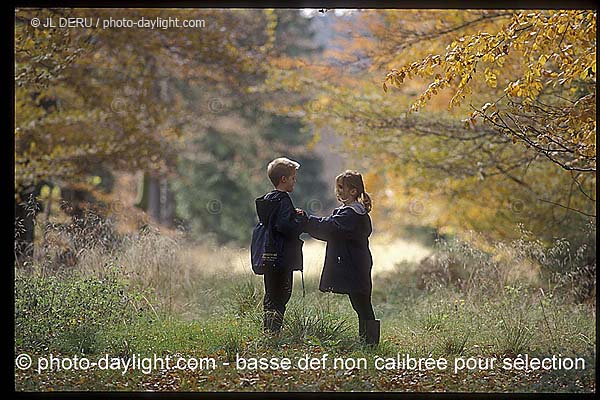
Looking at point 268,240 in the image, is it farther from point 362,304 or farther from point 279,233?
point 362,304

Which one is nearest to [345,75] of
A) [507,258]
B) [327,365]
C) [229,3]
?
[507,258]

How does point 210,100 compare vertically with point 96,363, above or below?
above

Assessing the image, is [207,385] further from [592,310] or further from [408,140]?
[408,140]

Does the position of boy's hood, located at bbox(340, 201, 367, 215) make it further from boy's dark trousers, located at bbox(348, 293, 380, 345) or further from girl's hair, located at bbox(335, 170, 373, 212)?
boy's dark trousers, located at bbox(348, 293, 380, 345)

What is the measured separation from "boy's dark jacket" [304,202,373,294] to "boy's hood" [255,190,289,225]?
0.26 metres

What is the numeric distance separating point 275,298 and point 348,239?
2.31 feet

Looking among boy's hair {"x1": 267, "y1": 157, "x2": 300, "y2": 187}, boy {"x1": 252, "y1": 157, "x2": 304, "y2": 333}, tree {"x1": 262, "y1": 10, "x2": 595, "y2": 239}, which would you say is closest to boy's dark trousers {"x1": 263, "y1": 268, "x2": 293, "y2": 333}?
boy {"x1": 252, "y1": 157, "x2": 304, "y2": 333}

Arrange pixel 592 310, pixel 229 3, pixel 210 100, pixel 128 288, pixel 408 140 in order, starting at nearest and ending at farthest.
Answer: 1. pixel 229 3
2. pixel 128 288
3. pixel 592 310
4. pixel 408 140
5. pixel 210 100

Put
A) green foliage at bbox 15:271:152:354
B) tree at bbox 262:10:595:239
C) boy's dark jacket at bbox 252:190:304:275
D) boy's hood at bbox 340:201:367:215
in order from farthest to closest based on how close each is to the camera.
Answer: tree at bbox 262:10:595:239
green foliage at bbox 15:271:152:354
boy's hood at bbox 340:201:367:215
boy's dark jacket at bbox 252:190:304:275

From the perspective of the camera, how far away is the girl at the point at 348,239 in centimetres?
591

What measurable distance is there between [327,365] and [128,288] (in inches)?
77.7

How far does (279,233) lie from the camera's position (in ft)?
19.4

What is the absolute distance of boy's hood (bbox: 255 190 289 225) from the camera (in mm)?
5898
